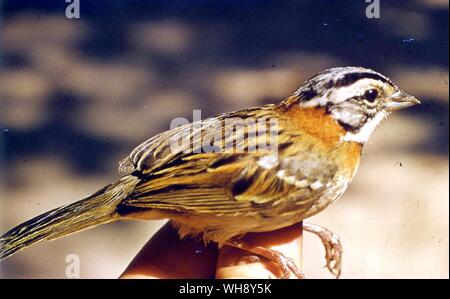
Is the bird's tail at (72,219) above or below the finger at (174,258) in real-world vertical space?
above

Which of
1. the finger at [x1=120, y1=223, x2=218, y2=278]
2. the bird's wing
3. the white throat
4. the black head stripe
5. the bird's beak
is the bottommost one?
the finger at [x1=120, y1=223, x2=218, y2=278]

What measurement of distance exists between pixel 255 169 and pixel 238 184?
0.29ft

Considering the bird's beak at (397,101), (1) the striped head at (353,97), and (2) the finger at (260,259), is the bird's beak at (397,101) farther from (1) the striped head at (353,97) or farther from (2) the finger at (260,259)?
(2) the finger at (260,259)

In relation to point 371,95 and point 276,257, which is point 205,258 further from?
point 371,95

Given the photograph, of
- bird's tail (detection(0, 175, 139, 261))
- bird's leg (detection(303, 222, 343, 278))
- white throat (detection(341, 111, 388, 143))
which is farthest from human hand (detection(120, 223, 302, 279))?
white throat (detection(341, 111, 388, 143))

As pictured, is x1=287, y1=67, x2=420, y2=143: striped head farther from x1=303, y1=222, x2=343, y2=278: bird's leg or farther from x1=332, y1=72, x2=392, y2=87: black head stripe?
x1=303, y1=222, x2=343, y2=278: bird's leg

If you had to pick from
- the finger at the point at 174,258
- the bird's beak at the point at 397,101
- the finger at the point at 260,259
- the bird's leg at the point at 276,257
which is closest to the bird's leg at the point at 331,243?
the finger at the point at 260,259

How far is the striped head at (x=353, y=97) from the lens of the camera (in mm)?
2600

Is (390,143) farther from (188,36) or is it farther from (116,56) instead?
(116,56)

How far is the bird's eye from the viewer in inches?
104

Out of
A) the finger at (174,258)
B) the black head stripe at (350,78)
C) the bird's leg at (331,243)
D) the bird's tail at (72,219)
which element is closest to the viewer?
the black head stripe at (350,78)

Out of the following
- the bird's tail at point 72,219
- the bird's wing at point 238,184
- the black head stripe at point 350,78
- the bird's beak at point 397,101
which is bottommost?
the bird's tail at point 72,219

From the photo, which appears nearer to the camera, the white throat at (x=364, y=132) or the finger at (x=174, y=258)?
the white throat at (x=364, y=132)

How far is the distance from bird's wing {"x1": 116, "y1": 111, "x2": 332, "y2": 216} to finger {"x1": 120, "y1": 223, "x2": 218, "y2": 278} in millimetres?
348
